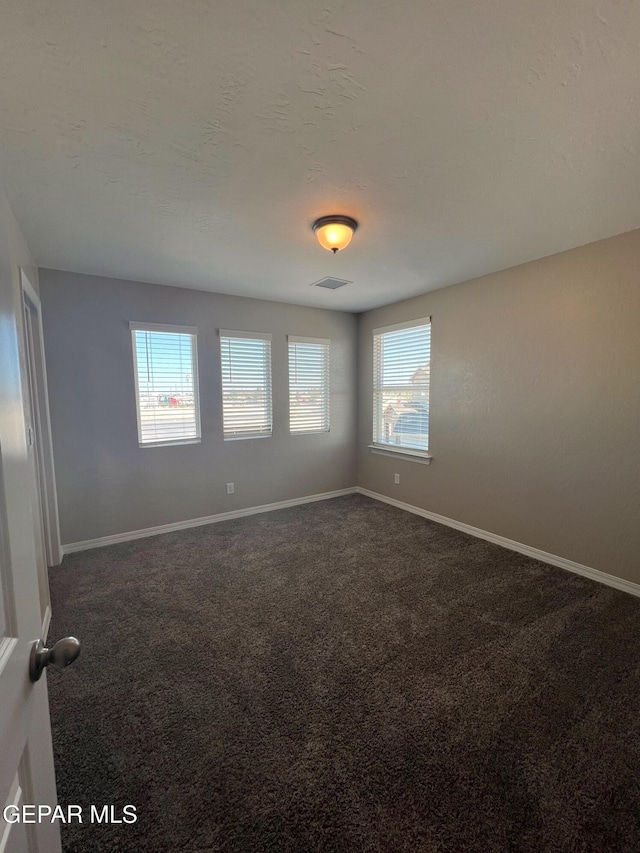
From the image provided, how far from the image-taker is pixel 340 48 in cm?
122

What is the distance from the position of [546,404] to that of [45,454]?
4137 mm

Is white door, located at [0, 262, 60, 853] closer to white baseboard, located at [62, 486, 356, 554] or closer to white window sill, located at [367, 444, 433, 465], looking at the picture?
white baseboard, located at [62, 486, 356, 554]

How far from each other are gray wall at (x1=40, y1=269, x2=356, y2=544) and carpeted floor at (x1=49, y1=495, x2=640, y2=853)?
818 mm

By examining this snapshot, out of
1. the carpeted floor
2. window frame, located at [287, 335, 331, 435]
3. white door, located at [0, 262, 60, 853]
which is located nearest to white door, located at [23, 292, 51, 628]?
the carpeted floor

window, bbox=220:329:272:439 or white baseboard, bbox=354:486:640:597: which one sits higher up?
window, bbox=220:329:272:439

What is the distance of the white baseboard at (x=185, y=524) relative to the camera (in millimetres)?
3488

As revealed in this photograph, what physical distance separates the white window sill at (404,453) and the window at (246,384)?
1460mm

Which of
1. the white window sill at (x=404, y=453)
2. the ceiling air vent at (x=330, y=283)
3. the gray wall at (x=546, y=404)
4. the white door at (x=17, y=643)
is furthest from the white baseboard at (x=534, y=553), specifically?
the white door at (x=17, y=643)

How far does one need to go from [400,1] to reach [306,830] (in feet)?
8.52

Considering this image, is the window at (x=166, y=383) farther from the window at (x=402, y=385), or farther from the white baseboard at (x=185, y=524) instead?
the window at (x=402, y=385)

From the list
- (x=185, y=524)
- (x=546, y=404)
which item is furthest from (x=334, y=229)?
(x=185, y=524)

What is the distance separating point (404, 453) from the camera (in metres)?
4.49

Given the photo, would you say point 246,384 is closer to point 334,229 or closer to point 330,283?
point 330,283

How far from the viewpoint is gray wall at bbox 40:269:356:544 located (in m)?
3.33
